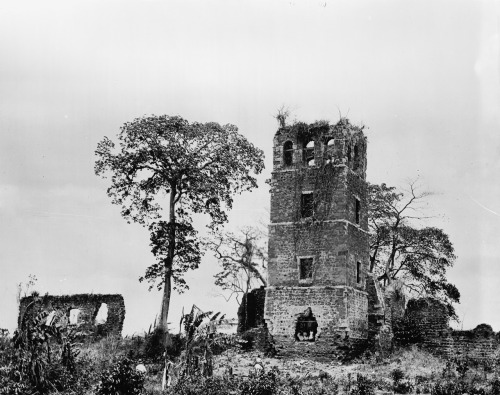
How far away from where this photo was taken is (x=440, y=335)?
1163 inches

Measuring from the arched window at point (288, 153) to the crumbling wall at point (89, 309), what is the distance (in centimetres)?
1206

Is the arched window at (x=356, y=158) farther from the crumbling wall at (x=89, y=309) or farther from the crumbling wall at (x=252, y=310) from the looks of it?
the crumbling wall at (x=89, y=309)

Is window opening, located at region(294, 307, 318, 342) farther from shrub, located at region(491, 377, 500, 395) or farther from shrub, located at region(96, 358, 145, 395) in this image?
shrub, located at region(96, 358, 145, 395)

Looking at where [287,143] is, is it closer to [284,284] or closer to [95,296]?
[284,284]

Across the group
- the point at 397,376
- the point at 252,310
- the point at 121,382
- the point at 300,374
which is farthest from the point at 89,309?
the point at 397,376

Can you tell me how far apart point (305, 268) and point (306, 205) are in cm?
269

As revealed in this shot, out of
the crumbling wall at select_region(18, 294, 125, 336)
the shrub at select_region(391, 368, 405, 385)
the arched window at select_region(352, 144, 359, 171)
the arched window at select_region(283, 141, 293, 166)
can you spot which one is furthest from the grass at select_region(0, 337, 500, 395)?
the arched window at select_region(283, 141, 293, 166)

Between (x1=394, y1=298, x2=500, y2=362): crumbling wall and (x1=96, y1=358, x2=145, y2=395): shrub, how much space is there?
604 inches

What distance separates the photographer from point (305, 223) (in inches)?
1144

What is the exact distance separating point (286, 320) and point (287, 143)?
7652 millimetres

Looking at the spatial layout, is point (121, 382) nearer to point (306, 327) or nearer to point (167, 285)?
point (306, 327)

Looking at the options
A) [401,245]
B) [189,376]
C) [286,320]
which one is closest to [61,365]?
[189,376]

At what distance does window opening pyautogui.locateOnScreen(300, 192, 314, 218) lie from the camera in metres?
29.3

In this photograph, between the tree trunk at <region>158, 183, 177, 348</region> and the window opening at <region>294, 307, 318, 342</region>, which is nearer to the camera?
the window opening at <region>294, 307, 318, 342</region>
